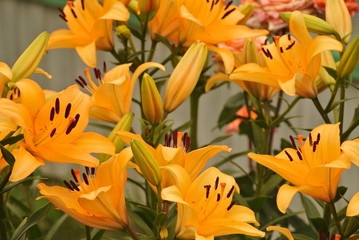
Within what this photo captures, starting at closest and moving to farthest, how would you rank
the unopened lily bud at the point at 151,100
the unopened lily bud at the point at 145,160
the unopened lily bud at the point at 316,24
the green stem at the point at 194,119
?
the unopened lily bud at the point at 145,160 → the unopened lily bud at the point at 151,100 → the unopened lily bud at the point at 316,24 → the green stem at the point at 194,119

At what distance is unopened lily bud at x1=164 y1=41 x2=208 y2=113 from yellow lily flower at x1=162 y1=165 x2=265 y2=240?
4.9 inches

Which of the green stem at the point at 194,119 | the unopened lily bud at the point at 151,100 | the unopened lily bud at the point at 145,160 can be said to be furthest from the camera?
the green stem at the point at 194,119

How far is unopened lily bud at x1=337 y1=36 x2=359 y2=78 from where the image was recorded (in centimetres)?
77

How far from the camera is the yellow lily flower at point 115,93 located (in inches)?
31.8

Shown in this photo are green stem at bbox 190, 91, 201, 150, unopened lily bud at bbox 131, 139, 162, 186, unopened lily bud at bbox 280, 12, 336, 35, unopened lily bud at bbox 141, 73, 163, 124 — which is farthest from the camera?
green stem at bbox 190, 91, 201, 150

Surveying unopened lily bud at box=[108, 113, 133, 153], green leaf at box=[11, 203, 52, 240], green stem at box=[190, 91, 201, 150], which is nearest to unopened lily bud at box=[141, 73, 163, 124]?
unopened lily bud at box=[108, 113, 133, 153]

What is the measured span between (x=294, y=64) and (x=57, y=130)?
0.26 metres

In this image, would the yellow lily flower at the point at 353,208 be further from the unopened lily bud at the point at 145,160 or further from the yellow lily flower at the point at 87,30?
the yellow lily flower at the point at 87,30

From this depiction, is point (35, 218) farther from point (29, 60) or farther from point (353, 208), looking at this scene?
point (353, 208)

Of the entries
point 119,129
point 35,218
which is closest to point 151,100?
point 119,129

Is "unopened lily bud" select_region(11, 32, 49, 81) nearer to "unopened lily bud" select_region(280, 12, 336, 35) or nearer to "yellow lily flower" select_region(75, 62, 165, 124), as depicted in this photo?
"yellow lily flower" select_region(75, 62, 165, 124)

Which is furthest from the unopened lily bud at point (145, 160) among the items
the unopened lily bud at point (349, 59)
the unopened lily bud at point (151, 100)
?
the unopened lily bud at point (349, 59)

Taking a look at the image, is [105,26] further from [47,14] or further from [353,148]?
[47,14]

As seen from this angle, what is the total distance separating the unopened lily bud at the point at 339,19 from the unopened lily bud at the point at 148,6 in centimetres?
18
